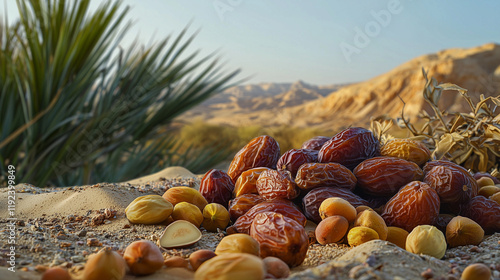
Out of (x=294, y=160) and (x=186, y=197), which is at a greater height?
(x=294, y=160)

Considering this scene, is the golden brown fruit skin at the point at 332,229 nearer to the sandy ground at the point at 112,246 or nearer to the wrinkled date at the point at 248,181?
the sandy ground at the point at 112,246

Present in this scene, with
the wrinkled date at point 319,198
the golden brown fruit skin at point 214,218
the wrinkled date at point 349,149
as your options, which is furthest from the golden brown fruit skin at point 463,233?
the golden brown fruit skin at point 214,218

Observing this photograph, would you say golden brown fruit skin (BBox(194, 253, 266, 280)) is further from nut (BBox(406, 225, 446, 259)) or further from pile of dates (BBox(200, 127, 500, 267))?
nut (BBox(406, 225, 446, 259))

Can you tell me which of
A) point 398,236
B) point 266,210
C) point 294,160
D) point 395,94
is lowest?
point 398,236

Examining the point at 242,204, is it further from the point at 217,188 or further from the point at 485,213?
the point at 485,213

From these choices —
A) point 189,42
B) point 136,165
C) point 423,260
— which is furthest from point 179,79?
point 423,260

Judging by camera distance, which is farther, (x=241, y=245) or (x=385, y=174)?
(x=385, y=174)

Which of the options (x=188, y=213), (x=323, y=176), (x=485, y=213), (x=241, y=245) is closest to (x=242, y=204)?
(x=188, y=213)
